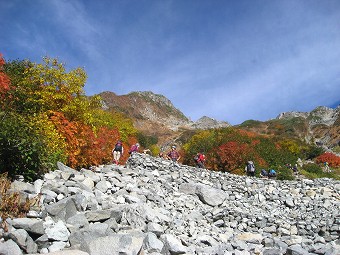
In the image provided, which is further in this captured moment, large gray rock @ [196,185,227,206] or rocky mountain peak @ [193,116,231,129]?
rocky mountain peak @ [193,116,231,129]

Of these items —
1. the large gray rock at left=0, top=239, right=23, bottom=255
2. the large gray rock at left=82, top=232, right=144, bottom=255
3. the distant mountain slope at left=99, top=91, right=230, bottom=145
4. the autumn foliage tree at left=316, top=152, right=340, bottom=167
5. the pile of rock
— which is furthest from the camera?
the distant mountain slope at left=99, top=91, right=230, bottom=145

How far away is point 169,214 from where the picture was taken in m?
12.9

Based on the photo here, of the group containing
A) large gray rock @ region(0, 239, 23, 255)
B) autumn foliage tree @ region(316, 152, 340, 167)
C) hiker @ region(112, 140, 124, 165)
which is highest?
autumn foliage tree @ region(316, 152, 340, 167)

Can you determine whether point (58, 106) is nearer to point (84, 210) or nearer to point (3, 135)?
point (3, 135)

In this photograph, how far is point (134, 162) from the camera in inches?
766

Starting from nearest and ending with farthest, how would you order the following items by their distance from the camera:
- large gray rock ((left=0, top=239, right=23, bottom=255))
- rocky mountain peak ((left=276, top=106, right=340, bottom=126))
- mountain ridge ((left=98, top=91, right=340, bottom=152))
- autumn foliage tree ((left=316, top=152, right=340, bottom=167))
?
large gray rock ((left=0, top=239, right=23, bottom=255)) → autumn foliage tree ((left=316, top=152, right=340, bottom=167)) → mountain ridge ((left=98, top=91, right=340, bottom=152)) → rocky mountain peak ((left=276, top=106, right=340, bottom=126))

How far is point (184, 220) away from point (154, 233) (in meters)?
3.65

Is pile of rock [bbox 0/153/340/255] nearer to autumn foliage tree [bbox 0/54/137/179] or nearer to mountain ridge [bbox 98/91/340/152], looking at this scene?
autumn foliage tree [bbox 0/54/137/179]

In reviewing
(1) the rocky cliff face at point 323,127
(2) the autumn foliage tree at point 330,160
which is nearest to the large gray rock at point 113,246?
(2) the autumn foliage tree at point 330,160

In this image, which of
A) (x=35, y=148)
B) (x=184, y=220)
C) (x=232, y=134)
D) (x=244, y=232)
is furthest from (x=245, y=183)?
(x=232, y=134)

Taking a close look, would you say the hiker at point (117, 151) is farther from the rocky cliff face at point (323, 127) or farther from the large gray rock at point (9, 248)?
the rocky cliff face at point (323, 127)

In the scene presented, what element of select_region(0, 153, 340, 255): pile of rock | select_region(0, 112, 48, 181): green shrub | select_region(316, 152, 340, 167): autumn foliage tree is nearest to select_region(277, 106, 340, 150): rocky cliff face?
select_region(316, 152, 340, 167): autumn foliage tree

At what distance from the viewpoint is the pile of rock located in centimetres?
785

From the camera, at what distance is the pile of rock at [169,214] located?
7848 millimetres
